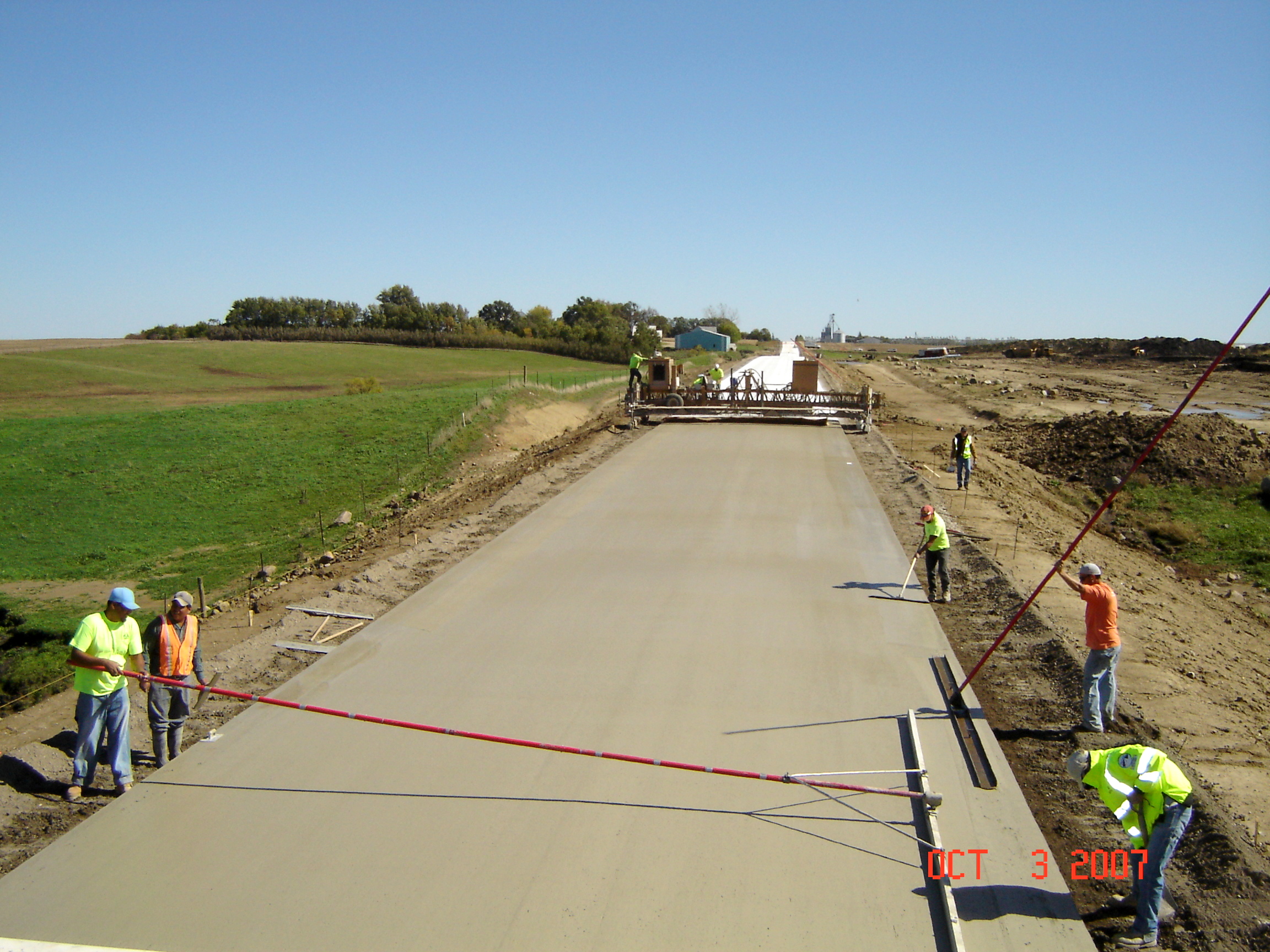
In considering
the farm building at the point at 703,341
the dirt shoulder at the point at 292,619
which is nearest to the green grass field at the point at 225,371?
the dirt shoulder at the point at 292,619

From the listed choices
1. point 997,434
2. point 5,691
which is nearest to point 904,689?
point 5,691

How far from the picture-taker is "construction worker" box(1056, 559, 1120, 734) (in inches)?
284

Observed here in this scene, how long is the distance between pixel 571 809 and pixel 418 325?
339 ft

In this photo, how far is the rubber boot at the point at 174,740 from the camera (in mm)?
7031

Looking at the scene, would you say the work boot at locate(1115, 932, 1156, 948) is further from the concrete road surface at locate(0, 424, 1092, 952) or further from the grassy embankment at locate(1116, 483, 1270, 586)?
the grassy embankment at locate(1116, 483, 1270, 586)

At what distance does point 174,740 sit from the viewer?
7.06 m

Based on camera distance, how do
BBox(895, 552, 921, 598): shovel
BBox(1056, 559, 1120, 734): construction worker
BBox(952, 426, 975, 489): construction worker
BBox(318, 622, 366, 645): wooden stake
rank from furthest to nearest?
BBox(952, 426, 975, 489): construction worker < BBox(895, 552, 921, 598): shovel < BBox(318, 622, 366, 645): wooden stake < BBox(1056, 559, 1120, 734): construction worker

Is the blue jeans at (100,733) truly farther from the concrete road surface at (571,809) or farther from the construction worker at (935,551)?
the construction worker at (935,551)

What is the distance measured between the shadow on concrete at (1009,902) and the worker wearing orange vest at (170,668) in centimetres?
599

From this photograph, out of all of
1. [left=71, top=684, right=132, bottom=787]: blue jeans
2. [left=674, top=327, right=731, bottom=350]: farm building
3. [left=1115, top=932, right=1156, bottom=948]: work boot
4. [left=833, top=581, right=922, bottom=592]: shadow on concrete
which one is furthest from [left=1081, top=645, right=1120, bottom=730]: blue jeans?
[left=674, top=327, right=731, bottom=350]: farm building

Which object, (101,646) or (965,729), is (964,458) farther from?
(101,646)

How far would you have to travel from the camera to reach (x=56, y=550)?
781 inches

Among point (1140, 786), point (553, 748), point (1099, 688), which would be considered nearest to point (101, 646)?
point (553, 748)

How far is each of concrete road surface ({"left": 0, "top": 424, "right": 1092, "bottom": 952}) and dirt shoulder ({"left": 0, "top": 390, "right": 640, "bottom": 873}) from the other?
0.43 m
